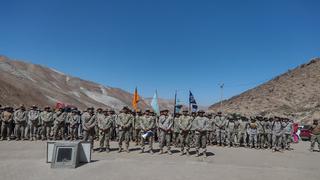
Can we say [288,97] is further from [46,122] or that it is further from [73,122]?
[46,122]

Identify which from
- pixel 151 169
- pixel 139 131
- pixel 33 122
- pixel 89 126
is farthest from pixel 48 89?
pixel 151 169

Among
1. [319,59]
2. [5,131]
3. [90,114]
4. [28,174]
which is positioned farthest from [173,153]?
[319,59]

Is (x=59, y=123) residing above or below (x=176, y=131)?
above

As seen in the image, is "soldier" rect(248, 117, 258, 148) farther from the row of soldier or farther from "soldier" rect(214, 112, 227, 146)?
"soldier" rect(214, 112, 227, 146)

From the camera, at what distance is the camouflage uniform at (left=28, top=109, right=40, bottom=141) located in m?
20.4

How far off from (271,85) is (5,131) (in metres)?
49.4

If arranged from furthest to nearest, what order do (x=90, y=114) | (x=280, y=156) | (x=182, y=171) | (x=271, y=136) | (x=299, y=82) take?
(x=299, y=82) → (x=271, y=136) → (x=280, y=156) → (x=90, y=114) → (x=182, y=171)

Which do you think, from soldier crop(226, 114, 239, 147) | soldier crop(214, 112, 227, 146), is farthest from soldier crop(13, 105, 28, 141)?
soldier crop(226, 114, 239, 147)

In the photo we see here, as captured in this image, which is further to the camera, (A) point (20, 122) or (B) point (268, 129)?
(A) point (20, 122)

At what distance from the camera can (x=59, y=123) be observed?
19781mm

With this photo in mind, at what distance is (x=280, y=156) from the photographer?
1700 centimetres

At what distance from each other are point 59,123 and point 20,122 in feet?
6.64

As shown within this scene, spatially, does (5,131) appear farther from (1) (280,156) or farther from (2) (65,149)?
(1) (280,156)

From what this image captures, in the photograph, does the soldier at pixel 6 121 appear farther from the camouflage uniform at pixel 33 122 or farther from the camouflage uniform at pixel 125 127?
the camouflage uniform at pixel 125 127
